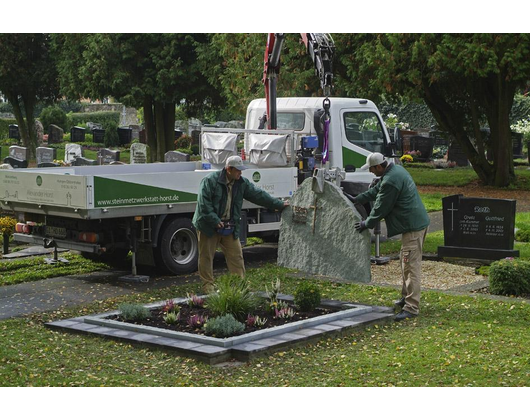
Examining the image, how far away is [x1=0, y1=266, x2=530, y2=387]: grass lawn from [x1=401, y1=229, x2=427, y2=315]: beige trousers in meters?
0.23

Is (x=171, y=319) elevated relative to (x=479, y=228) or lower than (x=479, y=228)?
lower

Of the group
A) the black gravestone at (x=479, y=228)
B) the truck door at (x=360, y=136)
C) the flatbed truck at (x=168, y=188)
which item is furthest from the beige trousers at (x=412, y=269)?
the truck door at (x=360, y=136)

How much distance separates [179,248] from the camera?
14.2 m

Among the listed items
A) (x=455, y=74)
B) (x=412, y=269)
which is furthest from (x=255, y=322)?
(x=455, y=74)

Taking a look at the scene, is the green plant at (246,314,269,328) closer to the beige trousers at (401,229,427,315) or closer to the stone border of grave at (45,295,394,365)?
the stone border of grave at (45,295,394,365)

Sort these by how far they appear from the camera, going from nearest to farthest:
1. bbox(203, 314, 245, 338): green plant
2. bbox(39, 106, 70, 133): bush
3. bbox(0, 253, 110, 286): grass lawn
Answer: bbox(203, 314, 245, 338): green plant < bbox(0, 253, 110, 286): grass lawn < bbox(39, 106, 70, 133): bush

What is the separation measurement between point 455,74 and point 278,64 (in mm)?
11712

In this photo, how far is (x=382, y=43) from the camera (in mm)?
26953

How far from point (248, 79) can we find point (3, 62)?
14089mm

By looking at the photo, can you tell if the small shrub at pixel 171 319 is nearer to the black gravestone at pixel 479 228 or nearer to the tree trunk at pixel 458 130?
the black gravestone at pixel 479 228

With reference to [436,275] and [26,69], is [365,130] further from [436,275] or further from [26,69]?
[26,69]

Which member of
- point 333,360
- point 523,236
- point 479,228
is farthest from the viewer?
point 523,236

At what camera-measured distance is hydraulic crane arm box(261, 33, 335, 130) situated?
1717 cm

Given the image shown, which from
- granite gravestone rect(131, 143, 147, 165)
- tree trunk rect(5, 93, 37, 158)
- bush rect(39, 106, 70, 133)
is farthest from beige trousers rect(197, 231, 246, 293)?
bush rect(39, 106, 70, 133)
